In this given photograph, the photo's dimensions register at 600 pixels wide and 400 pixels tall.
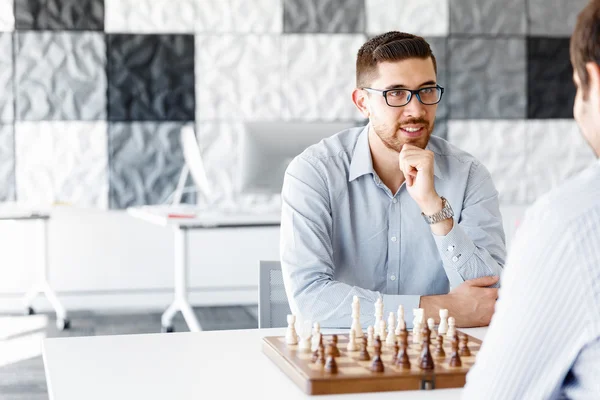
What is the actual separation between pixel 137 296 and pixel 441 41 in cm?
298

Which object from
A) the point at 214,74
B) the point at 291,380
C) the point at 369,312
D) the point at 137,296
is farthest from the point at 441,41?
the point at 291,380

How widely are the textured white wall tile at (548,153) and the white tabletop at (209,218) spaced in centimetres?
245

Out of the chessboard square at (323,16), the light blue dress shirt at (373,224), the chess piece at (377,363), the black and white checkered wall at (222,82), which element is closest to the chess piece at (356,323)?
the chess piece at (377,363)

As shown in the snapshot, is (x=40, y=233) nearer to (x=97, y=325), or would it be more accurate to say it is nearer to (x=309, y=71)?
(x=97, y=325)

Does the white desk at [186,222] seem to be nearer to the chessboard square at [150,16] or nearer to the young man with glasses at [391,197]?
the chessboard square at [150,16]

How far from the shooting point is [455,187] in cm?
219

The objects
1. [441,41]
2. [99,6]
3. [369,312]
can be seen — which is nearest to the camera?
[369,312]

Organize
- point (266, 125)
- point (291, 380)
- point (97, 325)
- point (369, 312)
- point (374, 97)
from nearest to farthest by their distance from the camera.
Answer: point (291, 380), point (369, 312), point (374, 97), point (266, 125), point (97, 325)

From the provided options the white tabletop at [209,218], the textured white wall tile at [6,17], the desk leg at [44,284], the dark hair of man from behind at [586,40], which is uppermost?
the textured white wall tile at [6,17]

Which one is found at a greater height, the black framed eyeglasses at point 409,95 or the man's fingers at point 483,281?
the black framed eyeglasses at point 409,95

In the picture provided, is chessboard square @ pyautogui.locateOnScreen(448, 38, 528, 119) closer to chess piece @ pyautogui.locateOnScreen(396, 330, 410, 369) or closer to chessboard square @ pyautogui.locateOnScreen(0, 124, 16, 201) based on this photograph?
chessboard square @ pyautogui.locateOnScreen(0, 124, 16, 201)

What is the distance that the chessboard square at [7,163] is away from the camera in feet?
18.5

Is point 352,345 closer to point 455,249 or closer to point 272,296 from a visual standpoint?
point 455,249

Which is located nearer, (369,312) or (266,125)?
(369,312)
